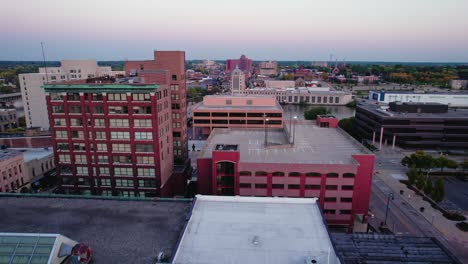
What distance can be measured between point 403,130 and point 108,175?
4000 inches

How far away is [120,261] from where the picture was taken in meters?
27.6

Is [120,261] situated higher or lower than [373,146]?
higher

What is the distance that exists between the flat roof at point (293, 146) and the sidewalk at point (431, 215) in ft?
59.1

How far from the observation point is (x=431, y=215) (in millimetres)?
59750

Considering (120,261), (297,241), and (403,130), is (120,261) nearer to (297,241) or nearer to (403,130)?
(297,241)

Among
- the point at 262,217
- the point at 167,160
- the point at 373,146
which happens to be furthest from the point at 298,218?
the point at 373,146

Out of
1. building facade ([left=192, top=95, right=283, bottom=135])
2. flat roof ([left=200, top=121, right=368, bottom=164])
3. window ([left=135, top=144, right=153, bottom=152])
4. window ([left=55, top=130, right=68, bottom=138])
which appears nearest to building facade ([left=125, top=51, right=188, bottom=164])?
flat roof ([left=200, top=121, right=368, bottom=164])

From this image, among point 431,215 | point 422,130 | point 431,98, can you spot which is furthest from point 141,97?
point 431,98

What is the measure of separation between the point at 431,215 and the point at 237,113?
230 ft

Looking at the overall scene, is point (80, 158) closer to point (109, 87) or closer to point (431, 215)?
point (109, 87)

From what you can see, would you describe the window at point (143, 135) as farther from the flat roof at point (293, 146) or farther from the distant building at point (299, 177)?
the flat roof at point (293, 146)

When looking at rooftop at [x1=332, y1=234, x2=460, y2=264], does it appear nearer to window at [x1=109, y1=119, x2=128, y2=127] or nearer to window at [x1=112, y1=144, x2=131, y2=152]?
window at [x1=112, y1=144, x2=131, y2=152]

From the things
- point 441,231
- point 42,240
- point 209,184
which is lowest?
point 441,231

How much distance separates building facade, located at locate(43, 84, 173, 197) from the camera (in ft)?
167
